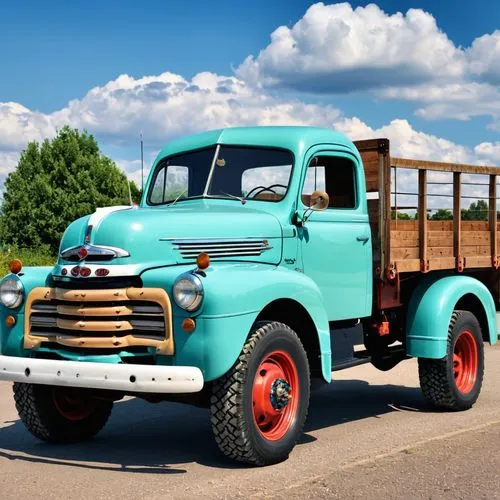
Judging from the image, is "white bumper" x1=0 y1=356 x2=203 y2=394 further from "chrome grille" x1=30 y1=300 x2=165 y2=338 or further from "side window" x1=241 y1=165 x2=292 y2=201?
"side window" x1=241 y1=165 x2=292 y2=201

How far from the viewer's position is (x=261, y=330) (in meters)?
6.32

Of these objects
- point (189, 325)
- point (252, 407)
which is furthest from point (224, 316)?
point (252, 407)

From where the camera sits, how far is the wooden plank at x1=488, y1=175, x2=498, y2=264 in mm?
9906

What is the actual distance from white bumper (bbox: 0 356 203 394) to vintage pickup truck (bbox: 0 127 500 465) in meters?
0.01

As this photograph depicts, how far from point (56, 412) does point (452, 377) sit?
12.1ft

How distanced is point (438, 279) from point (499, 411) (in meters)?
1.37

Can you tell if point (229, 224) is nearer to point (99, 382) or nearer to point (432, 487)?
point (99, 382)

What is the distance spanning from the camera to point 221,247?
22.4ft

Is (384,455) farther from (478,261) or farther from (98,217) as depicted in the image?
(478,261)

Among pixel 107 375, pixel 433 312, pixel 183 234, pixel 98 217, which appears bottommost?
pixel 107 375

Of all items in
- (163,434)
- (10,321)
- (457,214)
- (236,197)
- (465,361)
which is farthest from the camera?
(457,214)

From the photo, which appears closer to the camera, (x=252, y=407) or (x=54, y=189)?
(x=252, y=407)

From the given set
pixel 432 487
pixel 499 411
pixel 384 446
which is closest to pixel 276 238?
pixel 384 446

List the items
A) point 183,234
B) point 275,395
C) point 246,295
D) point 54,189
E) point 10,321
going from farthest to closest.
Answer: point 54,189 < point 10,321 < point 183,234 < point 275,395 < point 246,295
